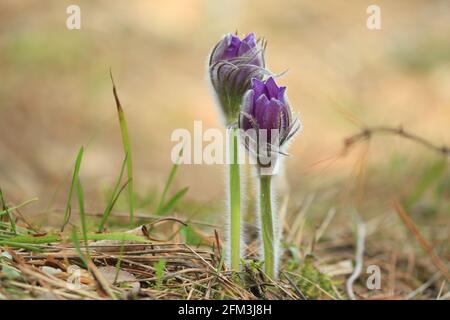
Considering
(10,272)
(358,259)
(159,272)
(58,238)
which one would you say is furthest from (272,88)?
(358,259)

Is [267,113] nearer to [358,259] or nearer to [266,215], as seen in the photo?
[266,215]

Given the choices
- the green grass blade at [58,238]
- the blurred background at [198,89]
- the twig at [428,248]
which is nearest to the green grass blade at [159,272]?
the green grass blade at [58,238]

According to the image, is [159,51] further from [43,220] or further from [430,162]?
[43,220]

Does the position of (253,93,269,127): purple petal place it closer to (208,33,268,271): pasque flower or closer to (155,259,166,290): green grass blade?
(208,33,268,271): pasque flower

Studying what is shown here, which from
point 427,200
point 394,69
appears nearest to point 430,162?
point 427,200

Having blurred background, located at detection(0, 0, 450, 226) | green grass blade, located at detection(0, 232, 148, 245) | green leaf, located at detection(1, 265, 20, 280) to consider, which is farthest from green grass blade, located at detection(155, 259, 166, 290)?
blurred background, located at detection(0, 0, 450, 226)

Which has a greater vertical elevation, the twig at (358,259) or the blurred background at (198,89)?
the blurred background at (198,89)

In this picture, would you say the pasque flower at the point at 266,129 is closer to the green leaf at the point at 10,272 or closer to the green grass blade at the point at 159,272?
the green grass blade at the point at 159,272
